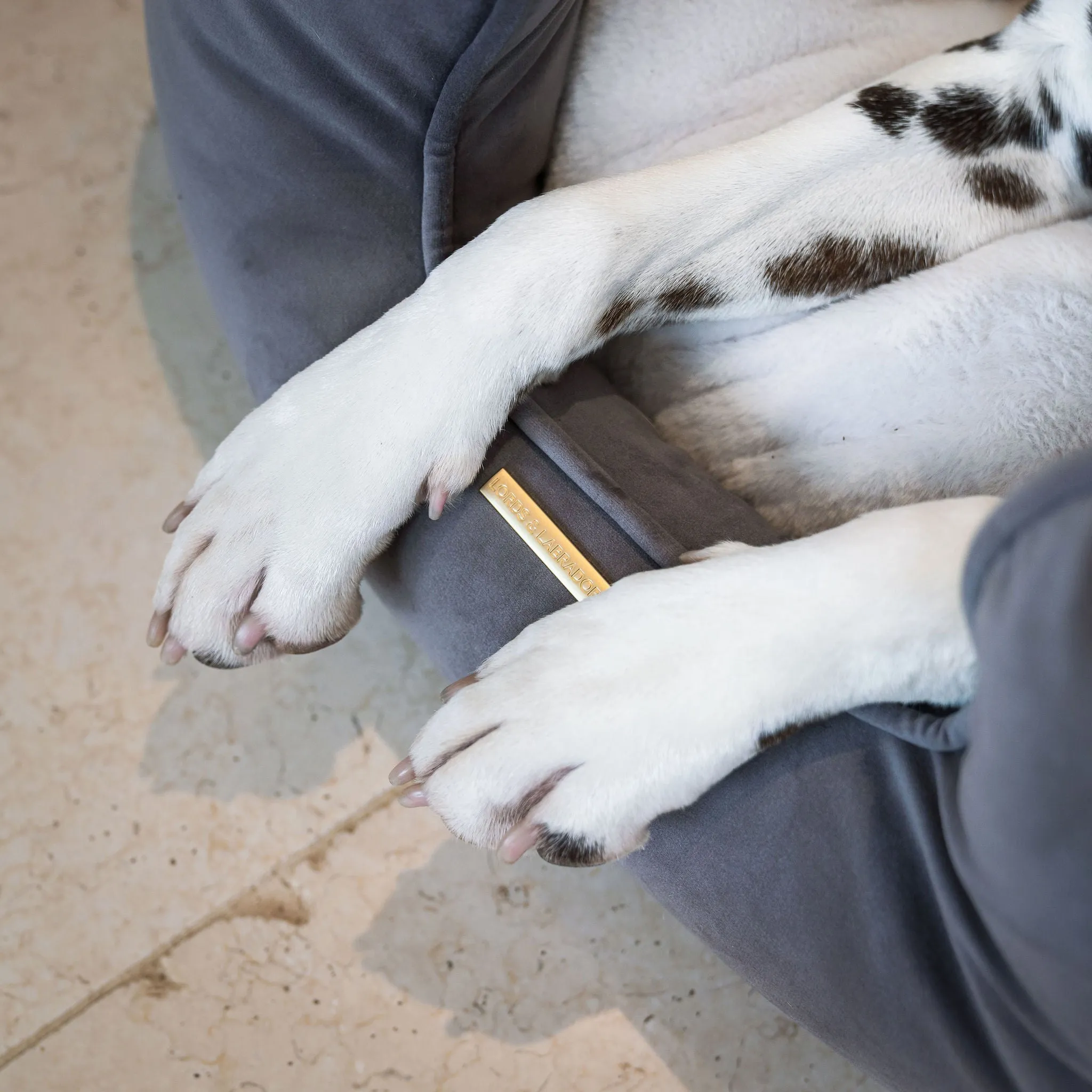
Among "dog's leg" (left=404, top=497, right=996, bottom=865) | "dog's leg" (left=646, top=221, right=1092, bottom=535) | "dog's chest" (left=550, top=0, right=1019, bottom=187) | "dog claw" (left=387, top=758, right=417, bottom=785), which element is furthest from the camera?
"dog's chest" (left=550, top=0, right=1019, bottom=187)

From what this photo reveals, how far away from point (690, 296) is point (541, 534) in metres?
0.27

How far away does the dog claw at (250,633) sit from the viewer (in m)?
0.85

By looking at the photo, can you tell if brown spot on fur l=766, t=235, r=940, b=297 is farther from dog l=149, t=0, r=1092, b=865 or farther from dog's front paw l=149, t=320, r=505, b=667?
dog's front paw l=149, t=320, r=505, b=667

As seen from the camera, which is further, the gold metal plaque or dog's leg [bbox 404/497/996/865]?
the gold metal plaque

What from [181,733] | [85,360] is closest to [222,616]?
[181,733]

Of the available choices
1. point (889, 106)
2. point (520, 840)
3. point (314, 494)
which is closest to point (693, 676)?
point (520, 840)

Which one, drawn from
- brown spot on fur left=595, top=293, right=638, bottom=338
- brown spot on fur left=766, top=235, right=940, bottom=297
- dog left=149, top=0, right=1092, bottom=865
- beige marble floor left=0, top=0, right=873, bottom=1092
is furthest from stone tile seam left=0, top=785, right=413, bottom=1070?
brown spot on fur left=766, top=235, right=940, bottom=297

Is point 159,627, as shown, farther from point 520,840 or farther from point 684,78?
point 684,78

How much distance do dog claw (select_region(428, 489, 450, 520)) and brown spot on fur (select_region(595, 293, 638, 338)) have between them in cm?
21

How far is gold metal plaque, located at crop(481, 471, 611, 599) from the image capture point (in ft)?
2.82

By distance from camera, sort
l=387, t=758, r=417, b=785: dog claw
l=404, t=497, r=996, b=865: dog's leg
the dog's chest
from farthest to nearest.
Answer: the dog's chest → l=387, t=758, r=417, b=785: dog claw → l=404, t=497, r=996, b=865: dog's leg

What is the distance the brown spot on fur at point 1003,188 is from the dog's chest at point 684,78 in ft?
0.68

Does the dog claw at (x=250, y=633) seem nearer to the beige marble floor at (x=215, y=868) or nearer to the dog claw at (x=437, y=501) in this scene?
the dog claw at (x=437, y=501)

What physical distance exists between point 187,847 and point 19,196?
93 cm
